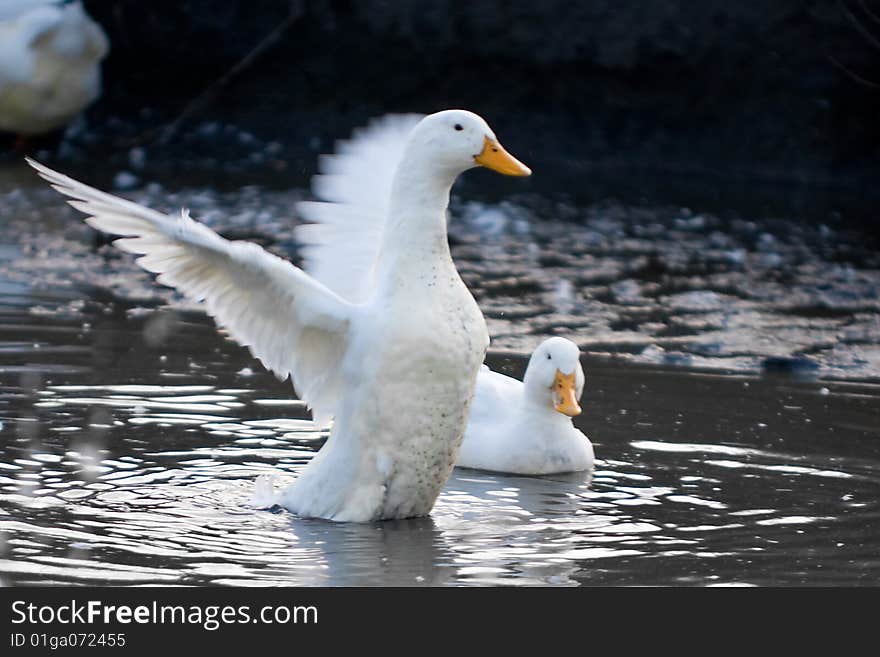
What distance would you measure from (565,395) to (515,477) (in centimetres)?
44

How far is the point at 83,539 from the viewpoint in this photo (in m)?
5.34

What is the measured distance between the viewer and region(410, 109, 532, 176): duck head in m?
5.72

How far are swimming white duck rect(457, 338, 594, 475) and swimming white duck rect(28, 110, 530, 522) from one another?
1.08m

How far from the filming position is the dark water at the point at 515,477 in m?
5.25

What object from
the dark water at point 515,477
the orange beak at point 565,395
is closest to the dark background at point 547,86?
the dark water at point 515,477

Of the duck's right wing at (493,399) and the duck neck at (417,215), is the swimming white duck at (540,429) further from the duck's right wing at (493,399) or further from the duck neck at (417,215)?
the duck neck at (417,215)

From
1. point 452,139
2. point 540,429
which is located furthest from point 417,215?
point 540,429

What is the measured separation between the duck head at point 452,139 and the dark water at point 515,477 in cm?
133

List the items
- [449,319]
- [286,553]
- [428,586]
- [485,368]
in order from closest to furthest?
1. [428,586]
2. [286,553]
3. [449,319]
4. [485,368]

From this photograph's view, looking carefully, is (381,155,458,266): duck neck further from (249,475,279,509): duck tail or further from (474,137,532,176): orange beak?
(249,475,279,509): duck tail

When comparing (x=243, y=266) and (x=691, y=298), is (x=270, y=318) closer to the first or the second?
(x=243, y=266)

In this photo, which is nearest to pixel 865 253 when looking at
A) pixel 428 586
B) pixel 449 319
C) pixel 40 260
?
pixel 40 260

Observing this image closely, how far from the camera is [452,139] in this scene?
5.73m

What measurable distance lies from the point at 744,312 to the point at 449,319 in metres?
4.73
